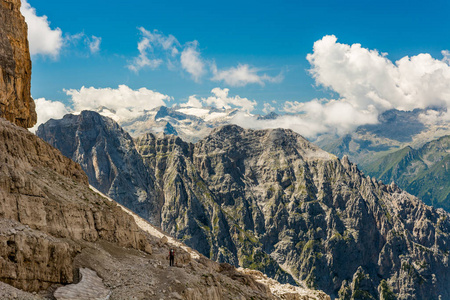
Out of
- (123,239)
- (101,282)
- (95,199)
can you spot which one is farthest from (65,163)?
(101,282)

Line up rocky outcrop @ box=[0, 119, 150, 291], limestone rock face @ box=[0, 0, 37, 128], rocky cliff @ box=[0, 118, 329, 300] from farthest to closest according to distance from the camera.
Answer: limestone rock face @ box=[0, 0, 37, 128] < rocky cliff @ box=[0, 118, 329, 300] < rocky outcrop @ box=[0, 119, 150, 291]

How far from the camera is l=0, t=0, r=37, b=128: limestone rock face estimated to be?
8012 cm

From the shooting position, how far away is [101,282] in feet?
146

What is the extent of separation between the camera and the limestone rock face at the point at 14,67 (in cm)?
8012

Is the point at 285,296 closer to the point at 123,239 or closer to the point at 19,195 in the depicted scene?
the point at 123,239

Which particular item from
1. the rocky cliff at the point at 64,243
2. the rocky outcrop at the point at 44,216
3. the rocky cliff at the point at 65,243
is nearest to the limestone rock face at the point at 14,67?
the rocky cliff at the point at 64,243

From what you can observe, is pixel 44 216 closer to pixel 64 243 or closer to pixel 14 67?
pixel 64 243

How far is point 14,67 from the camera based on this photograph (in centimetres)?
8244

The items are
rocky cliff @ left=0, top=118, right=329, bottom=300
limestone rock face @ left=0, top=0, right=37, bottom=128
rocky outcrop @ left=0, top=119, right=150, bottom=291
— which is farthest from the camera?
limestone rock face @ left=0, top=0, right=37, bottom=128

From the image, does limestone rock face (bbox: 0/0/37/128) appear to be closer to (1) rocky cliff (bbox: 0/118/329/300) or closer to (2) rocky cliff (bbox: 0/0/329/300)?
(2) rocky cliff (bbox: 0/0/329/300)

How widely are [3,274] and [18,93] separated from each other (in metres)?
60.3

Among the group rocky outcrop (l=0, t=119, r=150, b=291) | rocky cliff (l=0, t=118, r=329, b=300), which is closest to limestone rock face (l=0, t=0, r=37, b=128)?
rocky outcrop (l=0, t=119, r=150, b=291)

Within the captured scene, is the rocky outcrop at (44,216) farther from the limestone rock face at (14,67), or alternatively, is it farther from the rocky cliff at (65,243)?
the limestone rock face at (14,67)

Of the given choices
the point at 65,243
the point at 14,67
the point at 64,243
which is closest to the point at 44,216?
the point at 65,243
